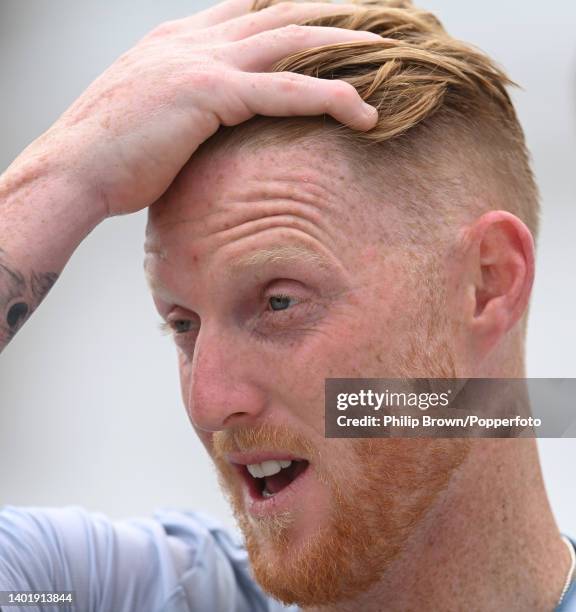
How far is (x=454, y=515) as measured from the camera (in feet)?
4.68

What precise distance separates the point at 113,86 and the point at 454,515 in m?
0.86

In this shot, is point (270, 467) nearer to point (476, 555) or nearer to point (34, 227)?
point (476, 555)

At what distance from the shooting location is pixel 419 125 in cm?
143

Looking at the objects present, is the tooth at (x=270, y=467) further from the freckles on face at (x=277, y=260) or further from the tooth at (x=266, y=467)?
the freckles on face at (x=277, y=260)

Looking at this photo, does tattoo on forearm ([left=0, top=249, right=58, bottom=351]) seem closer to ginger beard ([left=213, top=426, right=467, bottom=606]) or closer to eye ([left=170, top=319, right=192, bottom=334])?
eye ([left=170, top=319, right=192, bottom=334])

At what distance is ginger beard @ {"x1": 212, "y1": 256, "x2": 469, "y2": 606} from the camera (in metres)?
1.35

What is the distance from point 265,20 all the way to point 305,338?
527mm

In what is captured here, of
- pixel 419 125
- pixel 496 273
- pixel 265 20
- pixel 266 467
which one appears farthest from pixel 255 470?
pixel 265 20

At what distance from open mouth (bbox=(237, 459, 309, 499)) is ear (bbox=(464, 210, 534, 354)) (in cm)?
34

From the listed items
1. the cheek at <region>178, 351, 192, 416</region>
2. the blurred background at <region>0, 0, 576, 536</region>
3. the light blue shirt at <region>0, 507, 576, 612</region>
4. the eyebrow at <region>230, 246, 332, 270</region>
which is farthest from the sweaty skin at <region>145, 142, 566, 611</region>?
the blurred background at <region>0, 0, 576, 536</region>

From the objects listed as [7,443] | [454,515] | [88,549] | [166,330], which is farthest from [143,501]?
[454,515]

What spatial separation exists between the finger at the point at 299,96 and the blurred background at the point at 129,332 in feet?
4.57

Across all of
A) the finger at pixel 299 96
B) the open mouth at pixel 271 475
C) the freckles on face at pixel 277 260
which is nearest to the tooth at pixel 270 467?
the open mouth at pixel 271 475

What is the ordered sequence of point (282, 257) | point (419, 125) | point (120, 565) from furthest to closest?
point (120, 565), point (419, 125), point (282, 257)
